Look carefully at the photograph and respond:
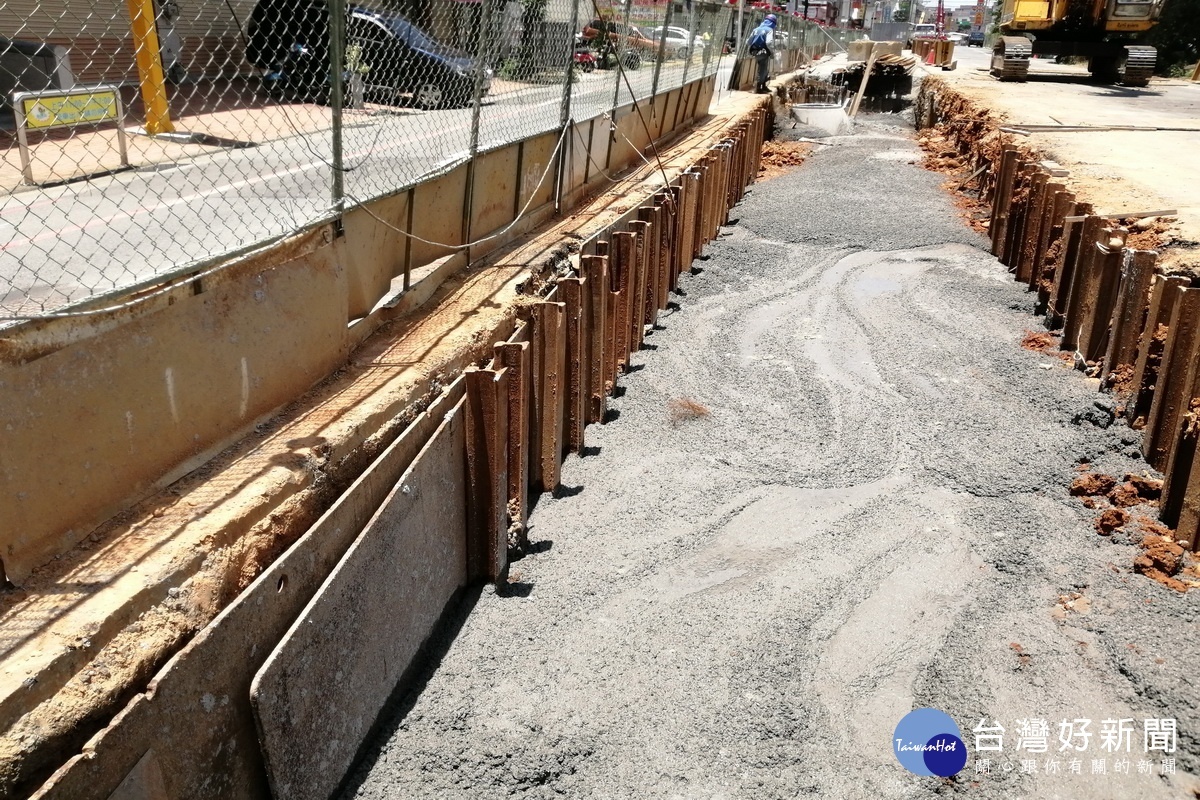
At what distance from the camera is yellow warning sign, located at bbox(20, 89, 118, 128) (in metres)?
5.60

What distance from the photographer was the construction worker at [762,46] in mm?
22016

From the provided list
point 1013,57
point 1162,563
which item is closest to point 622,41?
point 1162,563

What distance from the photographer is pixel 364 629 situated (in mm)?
3697

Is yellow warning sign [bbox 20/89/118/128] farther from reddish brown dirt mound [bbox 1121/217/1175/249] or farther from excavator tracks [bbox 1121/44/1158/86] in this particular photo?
excavator tracks [bbox 1121/44/1158/86]

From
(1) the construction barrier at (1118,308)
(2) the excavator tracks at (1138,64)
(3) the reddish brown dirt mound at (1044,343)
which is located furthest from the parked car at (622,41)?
(2) the excavator tracks at (1138,64)

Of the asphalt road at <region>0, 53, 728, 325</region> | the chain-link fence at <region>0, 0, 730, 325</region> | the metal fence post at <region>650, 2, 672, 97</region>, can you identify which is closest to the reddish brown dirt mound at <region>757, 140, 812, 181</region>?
the metal fence post at <region>650, 2, 672, 97</region>

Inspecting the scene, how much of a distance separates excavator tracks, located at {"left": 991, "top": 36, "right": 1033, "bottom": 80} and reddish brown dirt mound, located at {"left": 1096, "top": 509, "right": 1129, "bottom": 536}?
857 inches

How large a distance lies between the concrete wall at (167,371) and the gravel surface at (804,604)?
4.77 feet

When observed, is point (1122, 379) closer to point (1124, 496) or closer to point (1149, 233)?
point (1124, 496)

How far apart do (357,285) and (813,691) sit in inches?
128

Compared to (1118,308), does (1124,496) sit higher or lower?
lower

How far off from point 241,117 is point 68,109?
55.4 inches

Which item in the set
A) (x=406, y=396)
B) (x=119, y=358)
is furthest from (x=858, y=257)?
(x=119, y=358)

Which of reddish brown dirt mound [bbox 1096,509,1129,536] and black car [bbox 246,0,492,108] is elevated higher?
black car [bbox 246,0,492,108]
